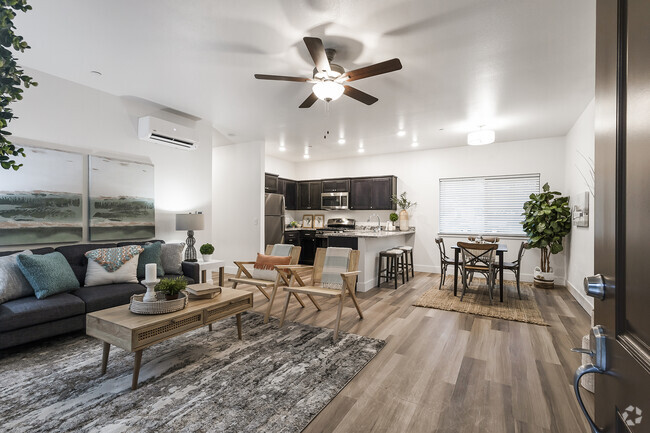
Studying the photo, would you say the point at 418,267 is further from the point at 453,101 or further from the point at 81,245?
the point at 81,245

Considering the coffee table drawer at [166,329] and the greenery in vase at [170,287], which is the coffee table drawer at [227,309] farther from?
the greenery in vase at [170,287]

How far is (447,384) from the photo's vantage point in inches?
94.2

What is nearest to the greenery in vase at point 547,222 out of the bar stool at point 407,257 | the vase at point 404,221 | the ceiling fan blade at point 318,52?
the bar stool at point 407,257

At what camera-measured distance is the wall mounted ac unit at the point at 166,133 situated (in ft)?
14.5

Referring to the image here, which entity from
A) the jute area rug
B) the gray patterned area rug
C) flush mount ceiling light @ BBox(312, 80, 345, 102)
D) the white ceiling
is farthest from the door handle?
the jute area rug

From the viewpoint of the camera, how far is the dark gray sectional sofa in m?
2.66

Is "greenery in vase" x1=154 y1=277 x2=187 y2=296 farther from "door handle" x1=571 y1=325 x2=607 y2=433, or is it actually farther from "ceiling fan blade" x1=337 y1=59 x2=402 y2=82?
"door handle" x1=571 y1=325 x2=607 y2=433

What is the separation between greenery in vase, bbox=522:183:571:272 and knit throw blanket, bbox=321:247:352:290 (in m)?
3.45

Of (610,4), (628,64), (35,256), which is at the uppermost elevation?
(610,4)

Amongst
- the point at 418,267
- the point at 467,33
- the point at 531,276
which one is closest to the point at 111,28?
the point at 467,33

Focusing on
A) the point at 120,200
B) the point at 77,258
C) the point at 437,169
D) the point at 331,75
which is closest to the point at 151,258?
the point at 77,258

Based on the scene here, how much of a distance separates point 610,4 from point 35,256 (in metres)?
4.26

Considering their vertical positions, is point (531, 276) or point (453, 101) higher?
point (453, 101)

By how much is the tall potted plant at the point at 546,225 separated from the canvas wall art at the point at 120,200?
20.0ft
